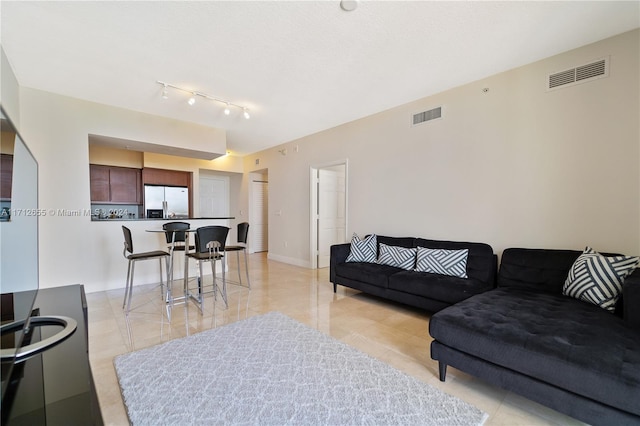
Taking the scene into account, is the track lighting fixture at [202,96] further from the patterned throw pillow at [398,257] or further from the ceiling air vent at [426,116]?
the patterned throw pillow at [398,257]

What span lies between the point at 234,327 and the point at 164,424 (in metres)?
1.24

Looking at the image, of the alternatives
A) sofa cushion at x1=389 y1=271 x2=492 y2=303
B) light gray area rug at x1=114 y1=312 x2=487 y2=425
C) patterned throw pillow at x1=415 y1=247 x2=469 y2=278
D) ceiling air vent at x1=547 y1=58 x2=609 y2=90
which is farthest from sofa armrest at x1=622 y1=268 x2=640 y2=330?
ceiling air vent at x1=547 y1=58 x2=609 y2=90

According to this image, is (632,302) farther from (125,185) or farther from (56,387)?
(125,185)

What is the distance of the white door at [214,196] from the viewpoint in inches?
317

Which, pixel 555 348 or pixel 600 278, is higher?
pixel 600 278

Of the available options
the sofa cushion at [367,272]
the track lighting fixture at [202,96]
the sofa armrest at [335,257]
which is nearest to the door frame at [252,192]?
the track lighting fixture at [202,96]

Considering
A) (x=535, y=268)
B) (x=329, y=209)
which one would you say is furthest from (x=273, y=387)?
(x=329, y=209)

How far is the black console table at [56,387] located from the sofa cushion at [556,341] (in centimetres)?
193

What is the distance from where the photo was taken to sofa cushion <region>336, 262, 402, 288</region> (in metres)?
3.41

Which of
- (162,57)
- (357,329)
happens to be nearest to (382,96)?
(162,57)

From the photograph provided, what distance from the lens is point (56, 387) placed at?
0.77 metres

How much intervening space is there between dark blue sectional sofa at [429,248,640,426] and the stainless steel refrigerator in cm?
618

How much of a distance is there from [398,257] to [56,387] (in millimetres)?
3398

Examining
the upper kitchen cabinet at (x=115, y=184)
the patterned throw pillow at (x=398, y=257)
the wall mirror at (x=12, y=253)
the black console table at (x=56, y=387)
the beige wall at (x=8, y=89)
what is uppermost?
the beige wall at (x=8, y=89)
